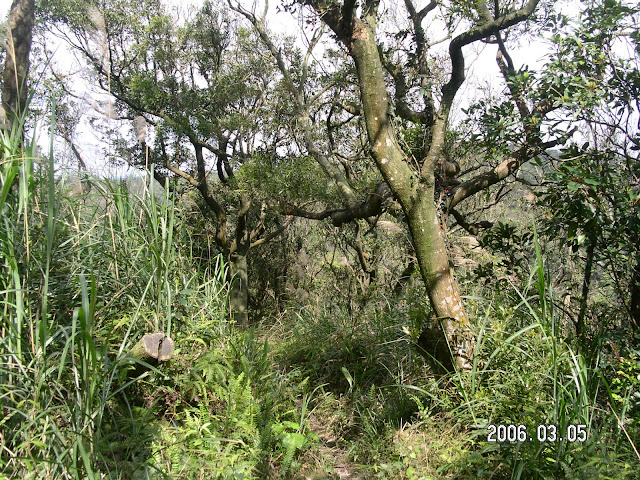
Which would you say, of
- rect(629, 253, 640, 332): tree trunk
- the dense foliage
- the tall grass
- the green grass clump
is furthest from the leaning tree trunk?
the tall grass

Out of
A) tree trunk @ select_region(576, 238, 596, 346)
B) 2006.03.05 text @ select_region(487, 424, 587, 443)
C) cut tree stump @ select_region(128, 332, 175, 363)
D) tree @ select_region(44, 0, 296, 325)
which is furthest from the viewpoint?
tree @ select_region(44, 0, 296, 325)

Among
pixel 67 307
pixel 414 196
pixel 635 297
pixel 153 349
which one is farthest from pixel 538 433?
pixel 67 307

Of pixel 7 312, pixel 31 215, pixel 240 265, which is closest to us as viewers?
pixel 7 312

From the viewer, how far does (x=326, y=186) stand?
601 centimetres

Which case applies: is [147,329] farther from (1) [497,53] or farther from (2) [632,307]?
(1) [497,53]

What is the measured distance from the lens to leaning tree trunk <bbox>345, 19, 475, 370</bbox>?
8.88 ft

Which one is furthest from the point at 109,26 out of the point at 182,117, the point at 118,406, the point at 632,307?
the point at 632,307

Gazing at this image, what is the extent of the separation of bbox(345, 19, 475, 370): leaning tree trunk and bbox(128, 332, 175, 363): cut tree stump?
5.07 feet

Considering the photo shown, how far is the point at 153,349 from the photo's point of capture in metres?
2.07

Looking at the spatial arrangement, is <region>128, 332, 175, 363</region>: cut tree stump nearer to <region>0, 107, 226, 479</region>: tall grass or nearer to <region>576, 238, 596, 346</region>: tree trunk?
<region>0, 107, 226, 479</region>: tall grass

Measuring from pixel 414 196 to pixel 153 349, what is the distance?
5.62 ft

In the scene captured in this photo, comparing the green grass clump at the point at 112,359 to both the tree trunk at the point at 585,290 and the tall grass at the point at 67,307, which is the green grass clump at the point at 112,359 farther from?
the tree trunk at the point at 585,290

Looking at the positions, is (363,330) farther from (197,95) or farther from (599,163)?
(197,95)

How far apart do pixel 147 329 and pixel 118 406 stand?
41 cm
